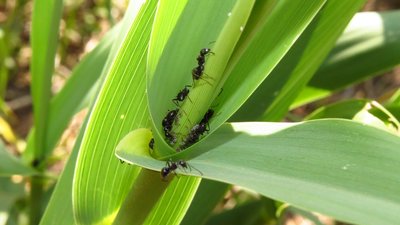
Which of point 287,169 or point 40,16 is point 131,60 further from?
point 40,16

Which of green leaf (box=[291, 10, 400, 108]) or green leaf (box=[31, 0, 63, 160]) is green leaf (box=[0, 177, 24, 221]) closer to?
green leaf (box=[31, 0, 63, 160])

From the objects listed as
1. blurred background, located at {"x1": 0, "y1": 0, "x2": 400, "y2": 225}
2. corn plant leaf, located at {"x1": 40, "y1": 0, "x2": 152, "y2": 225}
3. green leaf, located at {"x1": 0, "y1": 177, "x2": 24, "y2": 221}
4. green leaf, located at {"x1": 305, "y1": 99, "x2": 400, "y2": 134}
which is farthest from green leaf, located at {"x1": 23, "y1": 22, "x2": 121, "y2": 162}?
blurred background, located at {"x1": 0, "y1": 0, "x2": 400, "y2": 225}

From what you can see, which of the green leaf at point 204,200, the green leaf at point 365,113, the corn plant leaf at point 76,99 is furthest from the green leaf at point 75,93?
the green leaf at point 365,113

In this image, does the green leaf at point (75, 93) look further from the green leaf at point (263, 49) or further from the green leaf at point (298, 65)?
the green leaf at point (263, 49)

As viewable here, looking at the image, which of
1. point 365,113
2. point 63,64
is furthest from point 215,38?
point 63,64

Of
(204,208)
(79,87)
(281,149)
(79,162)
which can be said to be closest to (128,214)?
(79,162)
